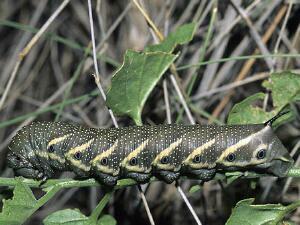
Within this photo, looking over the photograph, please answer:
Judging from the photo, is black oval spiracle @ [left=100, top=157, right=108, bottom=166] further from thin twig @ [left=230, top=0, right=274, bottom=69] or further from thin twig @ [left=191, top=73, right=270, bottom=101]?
thin twig @ [left=230, top=0, right=274, bottom=69]

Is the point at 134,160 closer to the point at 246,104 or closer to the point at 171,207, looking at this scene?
the point at 246,104

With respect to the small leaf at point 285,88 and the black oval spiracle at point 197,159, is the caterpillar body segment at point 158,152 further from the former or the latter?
the small leaf at point 285,88

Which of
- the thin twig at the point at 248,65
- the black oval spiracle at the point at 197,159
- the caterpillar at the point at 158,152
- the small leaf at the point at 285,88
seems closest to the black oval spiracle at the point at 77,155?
the caterpillar at the point at 158,152

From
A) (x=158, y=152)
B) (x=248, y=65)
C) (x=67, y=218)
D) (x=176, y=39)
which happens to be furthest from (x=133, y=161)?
(x=248, y=65)

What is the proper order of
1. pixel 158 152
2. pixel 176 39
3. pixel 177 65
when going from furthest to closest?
pixel 177 65 → pixel 176 39 → pixel 158 152

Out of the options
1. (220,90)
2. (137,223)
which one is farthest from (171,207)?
(220,90)

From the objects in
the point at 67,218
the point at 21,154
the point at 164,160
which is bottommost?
Result: the point at 67,218

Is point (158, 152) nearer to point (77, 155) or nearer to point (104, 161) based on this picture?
point (104, 161)

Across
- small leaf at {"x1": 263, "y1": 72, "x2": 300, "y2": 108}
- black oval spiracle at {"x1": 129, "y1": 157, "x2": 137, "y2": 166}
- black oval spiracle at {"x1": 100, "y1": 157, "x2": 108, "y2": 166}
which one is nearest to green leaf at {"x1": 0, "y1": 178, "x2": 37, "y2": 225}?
black oval spiracle at {"x1": 100, "y1": 157, "x2": 108, "y2": 166}
